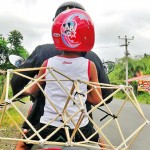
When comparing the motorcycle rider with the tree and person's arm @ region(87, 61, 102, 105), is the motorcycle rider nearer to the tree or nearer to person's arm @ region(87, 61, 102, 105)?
person's arm @ region(87, 61, 102, 105)

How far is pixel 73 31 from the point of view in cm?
236

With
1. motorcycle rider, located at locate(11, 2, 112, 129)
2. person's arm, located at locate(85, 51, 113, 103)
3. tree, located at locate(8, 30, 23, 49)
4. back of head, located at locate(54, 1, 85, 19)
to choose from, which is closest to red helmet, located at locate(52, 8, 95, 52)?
motorcycle rider, located at locate(11, 2, 112, 129)

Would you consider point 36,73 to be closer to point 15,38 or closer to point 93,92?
point 93,92

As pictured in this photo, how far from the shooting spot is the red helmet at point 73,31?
2.36 metres

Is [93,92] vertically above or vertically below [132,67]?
above

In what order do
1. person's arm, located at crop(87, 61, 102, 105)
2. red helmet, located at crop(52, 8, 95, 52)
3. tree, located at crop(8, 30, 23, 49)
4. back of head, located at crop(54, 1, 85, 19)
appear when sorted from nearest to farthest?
1. red helmet, located at crop(52, 8, 95, 52)
2. person's arm, located at crop(87, 61, 102, 105)
3. back of head, located at crop(54, 1, 85, 19)
4. tree, located at crop(8, 30, 23, 49)

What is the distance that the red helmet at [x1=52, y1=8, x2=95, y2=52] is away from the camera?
2.36 metres

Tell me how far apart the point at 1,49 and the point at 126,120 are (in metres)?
25.6

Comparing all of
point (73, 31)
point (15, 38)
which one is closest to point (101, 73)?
point (73, 31)

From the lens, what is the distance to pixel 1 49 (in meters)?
39.6

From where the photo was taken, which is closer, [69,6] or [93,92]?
[93,92]

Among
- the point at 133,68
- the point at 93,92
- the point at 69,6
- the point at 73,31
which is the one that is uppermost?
the point at 69,6

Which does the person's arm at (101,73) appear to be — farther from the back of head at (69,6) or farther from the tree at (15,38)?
the tree at (15,38)

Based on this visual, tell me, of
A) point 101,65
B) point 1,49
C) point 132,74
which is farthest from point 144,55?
point 101,65
